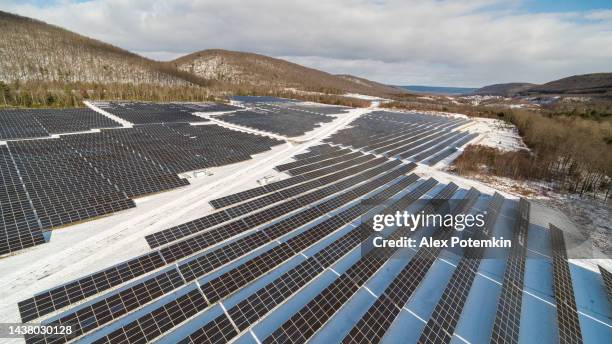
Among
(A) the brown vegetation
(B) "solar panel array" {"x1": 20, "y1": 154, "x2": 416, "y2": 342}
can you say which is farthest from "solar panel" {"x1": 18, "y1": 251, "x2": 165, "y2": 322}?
(A) the brown vegetation

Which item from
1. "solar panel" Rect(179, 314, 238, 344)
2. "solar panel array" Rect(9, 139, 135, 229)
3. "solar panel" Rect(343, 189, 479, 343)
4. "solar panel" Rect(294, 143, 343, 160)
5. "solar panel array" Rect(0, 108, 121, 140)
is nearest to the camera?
"solar panel" Rect(179, 314, 238, 344)

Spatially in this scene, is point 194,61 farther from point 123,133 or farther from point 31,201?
point 31,201

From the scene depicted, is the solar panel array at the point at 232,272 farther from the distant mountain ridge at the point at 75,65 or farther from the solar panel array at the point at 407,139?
the distant mountain ridge at the point at 75,65

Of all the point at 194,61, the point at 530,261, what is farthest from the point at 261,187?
the point at 194,61

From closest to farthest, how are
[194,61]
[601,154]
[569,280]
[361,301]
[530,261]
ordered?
[361,301] → [569,280] → [530,261] → [601,154] → [194,61]

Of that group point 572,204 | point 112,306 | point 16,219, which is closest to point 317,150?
point 112,306

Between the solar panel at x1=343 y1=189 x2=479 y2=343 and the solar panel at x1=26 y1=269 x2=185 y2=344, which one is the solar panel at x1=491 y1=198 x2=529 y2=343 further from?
the solar panel at x1=26 y1=269 x2=185 y2=344

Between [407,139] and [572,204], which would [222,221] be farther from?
[407,139]

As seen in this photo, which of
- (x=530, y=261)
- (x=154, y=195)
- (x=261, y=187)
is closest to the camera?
(x=530, y=261)
